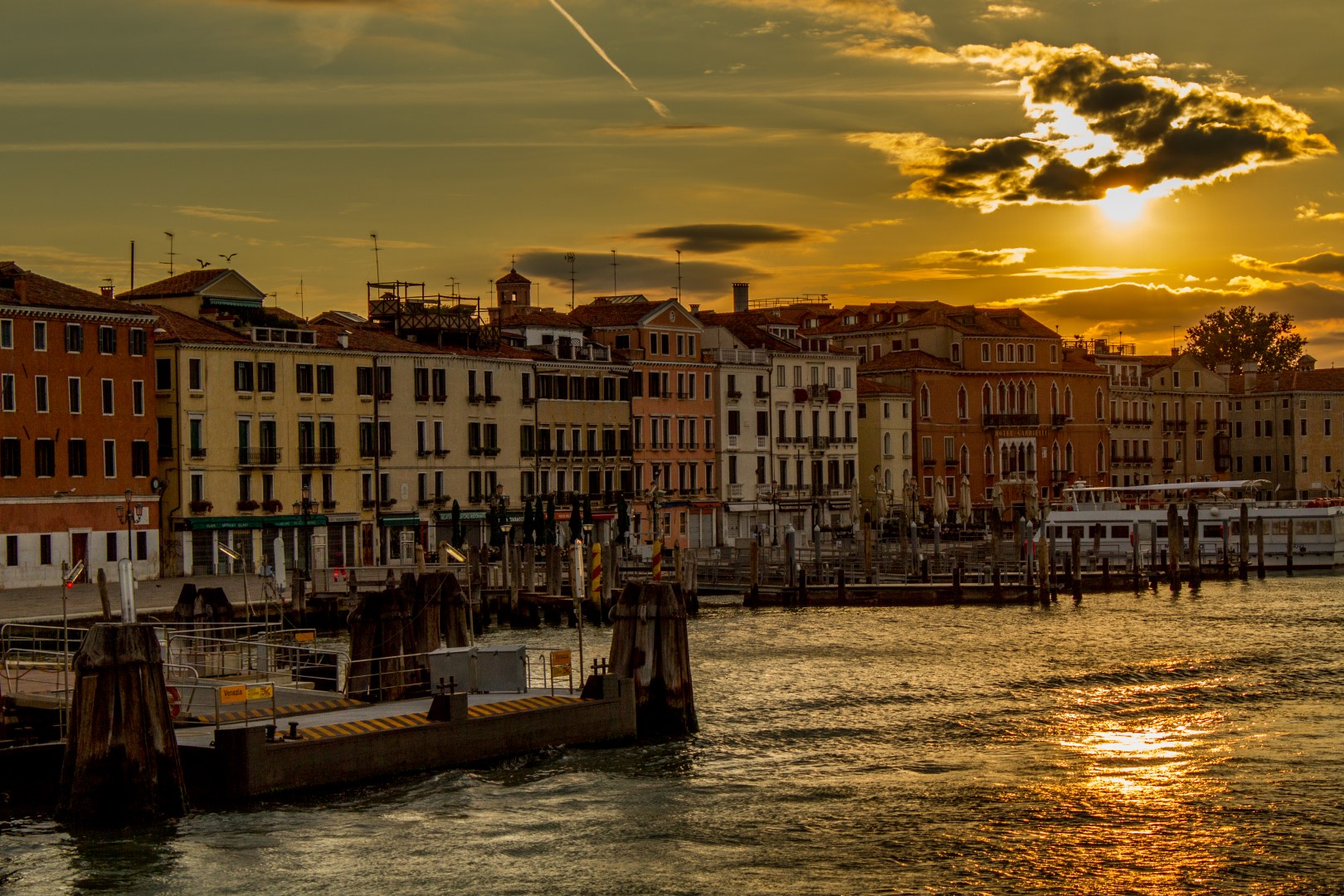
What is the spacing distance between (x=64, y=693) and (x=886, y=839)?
10.1m

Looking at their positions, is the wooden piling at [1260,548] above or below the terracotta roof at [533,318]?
below

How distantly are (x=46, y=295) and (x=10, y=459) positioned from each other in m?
4.92

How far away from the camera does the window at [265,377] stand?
65.4m

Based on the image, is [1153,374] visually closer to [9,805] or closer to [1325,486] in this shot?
[1325,486]

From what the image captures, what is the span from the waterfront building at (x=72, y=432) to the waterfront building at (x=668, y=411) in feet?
82.5

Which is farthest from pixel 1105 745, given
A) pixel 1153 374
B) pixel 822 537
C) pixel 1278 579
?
pixel 1153 374

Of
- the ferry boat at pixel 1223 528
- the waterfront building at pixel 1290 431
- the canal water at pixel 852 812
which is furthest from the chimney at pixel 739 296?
the canal water at pixel 852 812

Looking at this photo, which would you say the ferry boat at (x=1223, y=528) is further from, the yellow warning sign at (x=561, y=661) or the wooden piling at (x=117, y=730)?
the wooden piling at (x=117, y=730)

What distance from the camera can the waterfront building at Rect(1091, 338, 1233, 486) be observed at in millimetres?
113688

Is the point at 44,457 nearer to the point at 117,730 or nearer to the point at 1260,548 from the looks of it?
the point at 117,730

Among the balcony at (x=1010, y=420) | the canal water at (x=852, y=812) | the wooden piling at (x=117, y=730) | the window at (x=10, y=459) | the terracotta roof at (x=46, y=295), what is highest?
the terracotta roof at (x=46, y=295)

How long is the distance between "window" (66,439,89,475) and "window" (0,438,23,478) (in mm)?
1735

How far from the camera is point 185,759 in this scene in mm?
23828

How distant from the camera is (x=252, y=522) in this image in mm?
64562
